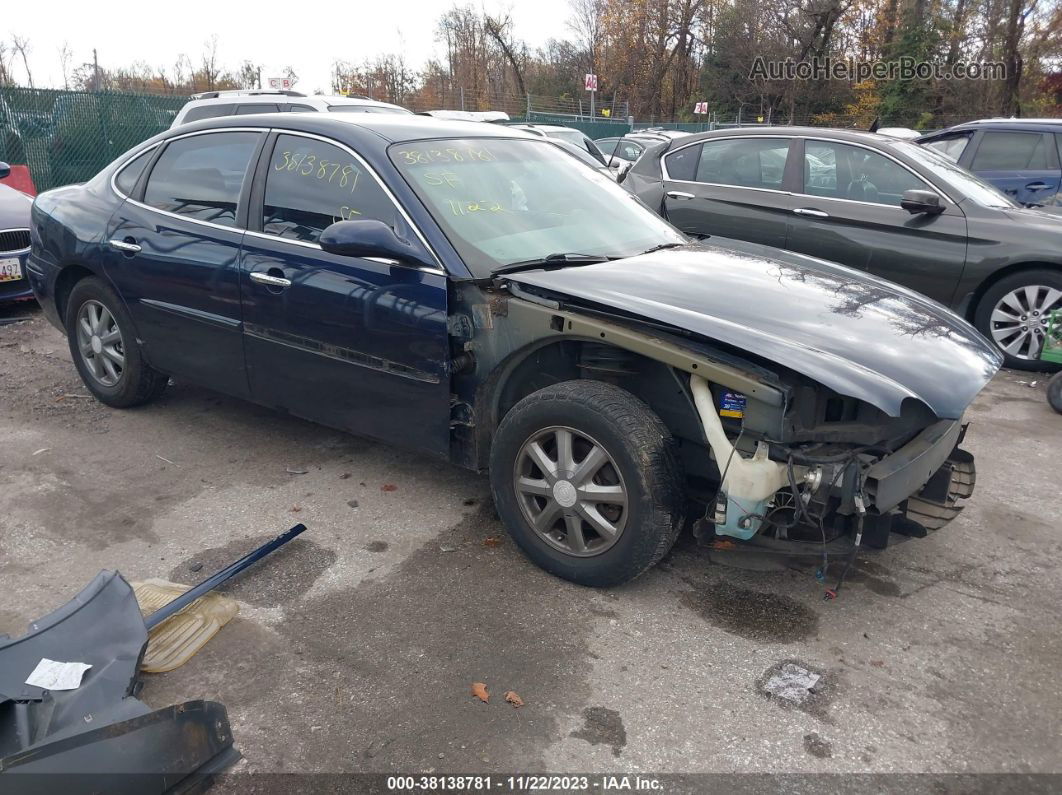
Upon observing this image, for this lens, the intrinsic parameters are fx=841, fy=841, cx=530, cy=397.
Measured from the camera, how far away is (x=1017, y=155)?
903 cm

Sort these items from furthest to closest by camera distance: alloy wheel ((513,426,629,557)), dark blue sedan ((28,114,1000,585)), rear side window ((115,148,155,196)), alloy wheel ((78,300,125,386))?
1. alloy wheel ((78,300,125,386))
2. rear side window ((115,148,155,196))
3. alloy wheel ((513,426,629,557))
4. dark blue sedan ((28,114,1000,585))

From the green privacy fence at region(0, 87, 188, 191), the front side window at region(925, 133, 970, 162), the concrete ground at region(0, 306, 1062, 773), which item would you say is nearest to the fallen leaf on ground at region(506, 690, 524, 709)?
the concrete ground at region(0, 306, 1062, 773)

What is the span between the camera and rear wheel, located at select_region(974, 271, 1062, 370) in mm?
6066

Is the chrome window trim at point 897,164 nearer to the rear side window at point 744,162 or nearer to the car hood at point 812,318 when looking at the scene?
the rear side window at point 744,162

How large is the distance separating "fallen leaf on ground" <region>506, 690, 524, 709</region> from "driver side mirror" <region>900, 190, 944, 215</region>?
504cm

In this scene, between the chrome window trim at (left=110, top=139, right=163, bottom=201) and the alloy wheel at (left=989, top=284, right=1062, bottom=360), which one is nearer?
the chrome window trim at (left=110, top=139, right=163, bottom=201)

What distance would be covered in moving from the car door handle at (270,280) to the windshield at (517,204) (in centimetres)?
74

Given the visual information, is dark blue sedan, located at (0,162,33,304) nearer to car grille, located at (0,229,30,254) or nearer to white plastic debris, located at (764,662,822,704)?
car grille, located at (0,229,30,254)

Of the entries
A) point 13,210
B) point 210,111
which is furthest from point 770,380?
point 210,111

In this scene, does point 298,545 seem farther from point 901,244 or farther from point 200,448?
point 901,244

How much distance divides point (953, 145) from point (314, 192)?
27.5ft

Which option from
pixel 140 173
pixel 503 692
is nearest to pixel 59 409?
pixel 140 173

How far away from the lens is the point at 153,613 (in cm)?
296

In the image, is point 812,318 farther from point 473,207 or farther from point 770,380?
point 473,207
